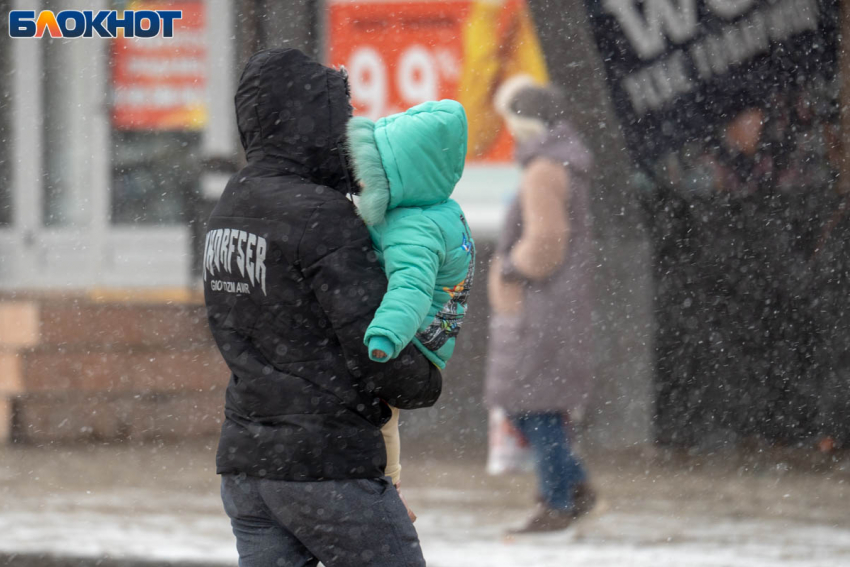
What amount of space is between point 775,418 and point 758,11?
2293 millimetres

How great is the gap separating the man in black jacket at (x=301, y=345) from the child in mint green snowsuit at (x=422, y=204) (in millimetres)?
46

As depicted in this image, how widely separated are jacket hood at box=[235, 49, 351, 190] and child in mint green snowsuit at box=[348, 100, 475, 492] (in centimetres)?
5

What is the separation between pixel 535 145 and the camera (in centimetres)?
455

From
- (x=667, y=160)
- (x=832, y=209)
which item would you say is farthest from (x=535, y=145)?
(x=832, y=209)

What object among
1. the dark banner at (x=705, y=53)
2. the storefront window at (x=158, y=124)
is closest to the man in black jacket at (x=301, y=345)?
the dark banner at (x=705, y=53)

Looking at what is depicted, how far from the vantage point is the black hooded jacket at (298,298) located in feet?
6.77

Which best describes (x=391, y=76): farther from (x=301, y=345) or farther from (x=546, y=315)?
(x=301, y=345)

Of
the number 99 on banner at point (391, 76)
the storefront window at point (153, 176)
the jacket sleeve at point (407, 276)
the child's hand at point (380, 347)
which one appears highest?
the number 99 on banner at point (391, 76)

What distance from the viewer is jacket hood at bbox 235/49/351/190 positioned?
2162 millimetres

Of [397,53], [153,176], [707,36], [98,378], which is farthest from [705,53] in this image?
[98,378]

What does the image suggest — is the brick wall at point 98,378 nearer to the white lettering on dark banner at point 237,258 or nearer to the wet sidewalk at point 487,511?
the wet sidewalk at point 487,511

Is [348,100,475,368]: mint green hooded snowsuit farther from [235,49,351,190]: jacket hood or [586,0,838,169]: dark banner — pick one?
[586,0,838,169]: dark banner

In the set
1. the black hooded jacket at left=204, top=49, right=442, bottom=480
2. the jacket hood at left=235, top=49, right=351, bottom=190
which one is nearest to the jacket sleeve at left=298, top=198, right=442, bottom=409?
the black hooded jacket at left=204, top=49, right=442, bottom=480

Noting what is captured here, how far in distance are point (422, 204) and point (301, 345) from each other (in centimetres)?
37
